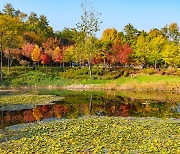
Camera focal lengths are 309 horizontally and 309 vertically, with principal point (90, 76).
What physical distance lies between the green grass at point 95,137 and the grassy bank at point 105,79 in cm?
2703

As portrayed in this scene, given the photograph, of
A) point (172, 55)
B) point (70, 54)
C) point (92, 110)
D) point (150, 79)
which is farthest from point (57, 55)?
point (92, 110)

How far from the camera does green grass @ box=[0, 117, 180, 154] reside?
16.3m

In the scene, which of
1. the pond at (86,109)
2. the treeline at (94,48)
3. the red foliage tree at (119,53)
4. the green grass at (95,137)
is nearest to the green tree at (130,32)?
the treeline at (94,48)

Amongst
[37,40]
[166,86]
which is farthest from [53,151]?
[37,40]

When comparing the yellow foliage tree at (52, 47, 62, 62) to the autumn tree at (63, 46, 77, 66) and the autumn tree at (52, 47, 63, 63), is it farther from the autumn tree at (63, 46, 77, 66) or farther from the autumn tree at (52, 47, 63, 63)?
the autumn tree at (63, 46, 77, 66)

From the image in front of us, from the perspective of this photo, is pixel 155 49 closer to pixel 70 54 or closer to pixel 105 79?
pixel 105 79

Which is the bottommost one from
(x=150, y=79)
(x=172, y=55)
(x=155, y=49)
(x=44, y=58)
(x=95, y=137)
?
(x=95, y=137)

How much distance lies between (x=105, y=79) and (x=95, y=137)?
1543 inches

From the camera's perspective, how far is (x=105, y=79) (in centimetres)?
5791

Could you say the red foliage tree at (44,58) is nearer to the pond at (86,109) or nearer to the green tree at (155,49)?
the green tree at (155,49)

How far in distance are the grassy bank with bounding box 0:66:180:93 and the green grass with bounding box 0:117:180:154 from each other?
88.7 ft

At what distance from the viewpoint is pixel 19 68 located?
6850 cm

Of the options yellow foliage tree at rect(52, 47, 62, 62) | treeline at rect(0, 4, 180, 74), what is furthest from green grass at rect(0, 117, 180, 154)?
yellow foliage tree at rect(52, 47, 62, 62)

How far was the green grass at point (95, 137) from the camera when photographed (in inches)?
643
